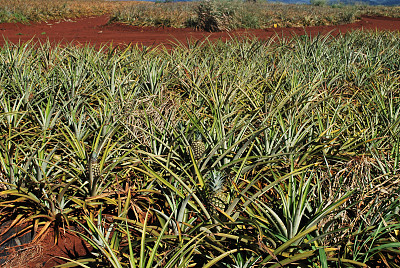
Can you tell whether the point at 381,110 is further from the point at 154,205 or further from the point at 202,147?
the point at 154,205

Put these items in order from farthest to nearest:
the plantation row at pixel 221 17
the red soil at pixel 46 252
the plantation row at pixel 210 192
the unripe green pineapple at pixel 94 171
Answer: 1. the plantation row at pixel 221 17
2. the unripe green pineapple at pixel 94 171
3. the red soil at pixel 46 252
4. the plantation row at pixel 210 192

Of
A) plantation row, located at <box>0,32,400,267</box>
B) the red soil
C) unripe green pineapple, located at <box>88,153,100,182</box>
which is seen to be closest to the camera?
plantation row, located at <box>0,32,400,267</box>

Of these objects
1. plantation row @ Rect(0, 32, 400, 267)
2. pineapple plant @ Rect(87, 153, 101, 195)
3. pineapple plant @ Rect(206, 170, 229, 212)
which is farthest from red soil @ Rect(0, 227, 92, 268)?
Result: pineapple plant @ Rect(206, 170, 229, 212)

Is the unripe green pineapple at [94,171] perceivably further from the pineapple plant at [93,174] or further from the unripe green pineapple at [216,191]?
the unripe green pineapple at [216,191]

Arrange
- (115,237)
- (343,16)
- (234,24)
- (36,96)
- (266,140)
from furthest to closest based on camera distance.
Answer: (343,16)
(234,24)
(36,96)
(266,140)
(115,237)

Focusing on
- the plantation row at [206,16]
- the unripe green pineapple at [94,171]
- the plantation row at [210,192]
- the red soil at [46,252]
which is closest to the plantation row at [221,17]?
the plantation row at [206,16]

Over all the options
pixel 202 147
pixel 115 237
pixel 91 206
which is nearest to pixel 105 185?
pixel 91 206

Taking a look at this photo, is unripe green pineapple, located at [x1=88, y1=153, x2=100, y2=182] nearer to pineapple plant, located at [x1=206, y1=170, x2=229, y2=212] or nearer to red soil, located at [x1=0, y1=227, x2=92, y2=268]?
red soil, located at [x1=0, y1=227, x2=92, y2=268]

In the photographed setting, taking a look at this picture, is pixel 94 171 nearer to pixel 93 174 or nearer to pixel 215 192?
pixel 93 174

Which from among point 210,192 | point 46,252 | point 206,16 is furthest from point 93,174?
point 206,16

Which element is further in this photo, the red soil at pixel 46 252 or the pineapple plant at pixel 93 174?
the pineapple plant at pixel 93 174

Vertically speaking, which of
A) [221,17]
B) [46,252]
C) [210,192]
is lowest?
[46,252]

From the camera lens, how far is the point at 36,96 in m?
2.52

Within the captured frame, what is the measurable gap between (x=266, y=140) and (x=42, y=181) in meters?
1.35
